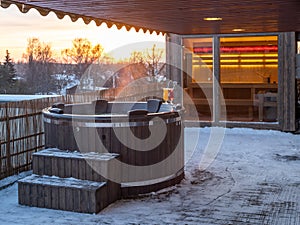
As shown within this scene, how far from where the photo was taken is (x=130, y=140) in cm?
551

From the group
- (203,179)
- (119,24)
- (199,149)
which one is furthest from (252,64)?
(203,179)

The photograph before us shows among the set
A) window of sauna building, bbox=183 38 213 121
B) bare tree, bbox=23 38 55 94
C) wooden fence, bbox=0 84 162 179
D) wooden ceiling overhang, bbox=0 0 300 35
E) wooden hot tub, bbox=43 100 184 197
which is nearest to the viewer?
wooden ceiling overhang, bbox=0 0 300 35

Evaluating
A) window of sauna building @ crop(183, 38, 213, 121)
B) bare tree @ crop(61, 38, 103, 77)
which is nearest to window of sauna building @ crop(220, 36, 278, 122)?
window of sauna building @ crop(183, 38, 213, 121)

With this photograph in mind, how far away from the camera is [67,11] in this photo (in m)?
5.92

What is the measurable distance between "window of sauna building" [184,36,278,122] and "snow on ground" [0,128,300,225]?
10.7ft

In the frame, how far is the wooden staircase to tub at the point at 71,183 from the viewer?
16.5ft

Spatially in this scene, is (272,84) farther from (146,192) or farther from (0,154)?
(0,154)

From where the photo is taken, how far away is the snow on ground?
188 inches

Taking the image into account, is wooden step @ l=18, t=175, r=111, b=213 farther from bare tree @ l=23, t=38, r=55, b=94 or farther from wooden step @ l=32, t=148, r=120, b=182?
bare tree @ l=23, t=38, r=55, b=94

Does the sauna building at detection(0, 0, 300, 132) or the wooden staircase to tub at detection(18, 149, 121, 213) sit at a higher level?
the sauna building at detection(0, 0, 300, 132)

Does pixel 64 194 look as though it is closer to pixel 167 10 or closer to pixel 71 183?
pixel 71 183

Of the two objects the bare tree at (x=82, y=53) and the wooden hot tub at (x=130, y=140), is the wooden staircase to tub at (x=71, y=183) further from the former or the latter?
the bare tree at (x=82, y=53)

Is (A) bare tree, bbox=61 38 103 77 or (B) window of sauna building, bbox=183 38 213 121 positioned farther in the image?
(A) bare tree, bbox=61 38 103 77

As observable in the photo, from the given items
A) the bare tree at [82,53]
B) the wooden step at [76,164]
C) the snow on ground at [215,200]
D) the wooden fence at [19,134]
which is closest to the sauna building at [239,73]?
the snow on ground at [215,200]
